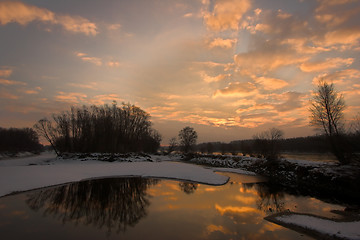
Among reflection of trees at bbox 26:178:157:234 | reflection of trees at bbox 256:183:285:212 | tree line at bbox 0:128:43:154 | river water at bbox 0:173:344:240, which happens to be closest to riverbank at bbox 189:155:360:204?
reflection of trees at bbox 256:183:285:212

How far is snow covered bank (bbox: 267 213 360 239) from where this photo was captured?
7505mm

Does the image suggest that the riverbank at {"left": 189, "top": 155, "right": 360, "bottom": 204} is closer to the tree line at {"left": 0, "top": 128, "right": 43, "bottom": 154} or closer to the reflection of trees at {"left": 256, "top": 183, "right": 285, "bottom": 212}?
the reflection of trees at {"left": 256, "top": 183, "right": 285, "bottom": 212}

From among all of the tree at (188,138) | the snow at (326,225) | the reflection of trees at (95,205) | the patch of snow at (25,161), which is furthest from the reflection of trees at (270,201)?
the tree at (188,138)

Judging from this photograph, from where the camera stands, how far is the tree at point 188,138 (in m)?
85.1

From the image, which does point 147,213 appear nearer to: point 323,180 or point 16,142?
point 323,180

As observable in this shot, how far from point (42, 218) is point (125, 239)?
18.2ft

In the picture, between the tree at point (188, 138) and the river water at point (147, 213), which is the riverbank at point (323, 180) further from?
the tree at point (188, 138)

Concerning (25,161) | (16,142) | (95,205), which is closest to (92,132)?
(25,161)

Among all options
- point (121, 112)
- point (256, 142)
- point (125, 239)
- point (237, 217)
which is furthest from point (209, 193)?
point (121, 112)

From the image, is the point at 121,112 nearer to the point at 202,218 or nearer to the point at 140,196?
the point at 140,196

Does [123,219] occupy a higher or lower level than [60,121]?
lower

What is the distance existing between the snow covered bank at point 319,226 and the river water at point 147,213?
2.13 ft

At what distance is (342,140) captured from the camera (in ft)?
67.1

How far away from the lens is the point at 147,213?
10.2 metres
